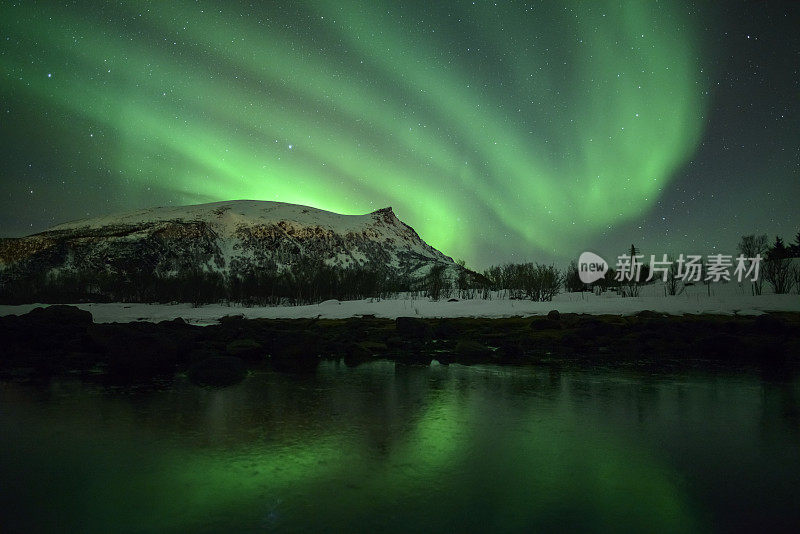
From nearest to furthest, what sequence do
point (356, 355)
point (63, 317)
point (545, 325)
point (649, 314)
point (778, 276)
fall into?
point (356, 355), point (63, 317), point (545, 325), point (649, 314), point (778, 276)

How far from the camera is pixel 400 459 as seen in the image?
4270mm

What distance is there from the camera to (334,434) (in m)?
5.06

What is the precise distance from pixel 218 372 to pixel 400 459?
18.5 ft

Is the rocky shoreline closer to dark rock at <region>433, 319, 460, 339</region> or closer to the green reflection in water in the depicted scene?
dark rock at <region>433, 319, 460, 339</region>

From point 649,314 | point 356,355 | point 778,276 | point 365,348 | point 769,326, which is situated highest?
point 778,276

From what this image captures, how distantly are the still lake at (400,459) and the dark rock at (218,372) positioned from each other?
75 centimetres

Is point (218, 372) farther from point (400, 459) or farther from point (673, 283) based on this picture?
point (673, 283)

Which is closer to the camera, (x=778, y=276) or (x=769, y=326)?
(x=769, y=326)

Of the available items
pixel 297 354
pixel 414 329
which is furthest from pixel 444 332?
pixel 297 354

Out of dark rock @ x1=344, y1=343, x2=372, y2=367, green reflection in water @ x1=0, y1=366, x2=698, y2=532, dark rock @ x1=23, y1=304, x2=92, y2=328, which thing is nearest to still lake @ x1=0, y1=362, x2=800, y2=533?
green reflection in water @ x1=0, y1=366, x2=698, y2=532

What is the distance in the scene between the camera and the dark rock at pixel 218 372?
8273 mm

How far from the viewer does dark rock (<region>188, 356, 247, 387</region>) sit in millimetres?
8273

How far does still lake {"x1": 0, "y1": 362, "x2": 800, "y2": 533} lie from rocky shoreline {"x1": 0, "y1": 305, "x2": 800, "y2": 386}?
1966 mm

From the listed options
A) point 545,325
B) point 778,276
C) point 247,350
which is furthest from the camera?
point 778,276
